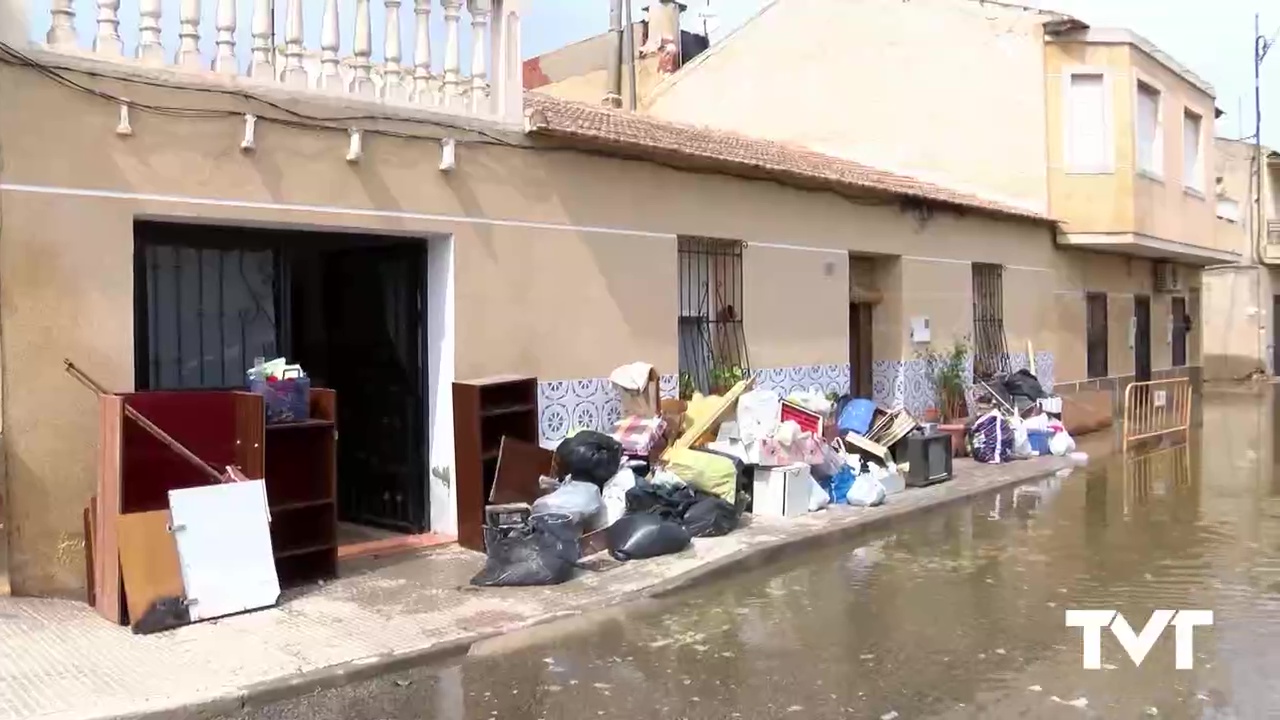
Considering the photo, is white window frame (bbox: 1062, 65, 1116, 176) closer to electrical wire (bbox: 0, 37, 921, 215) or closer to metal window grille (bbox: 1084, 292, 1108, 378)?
metal window grille (bbox: 1084, 292, 1108, 378)

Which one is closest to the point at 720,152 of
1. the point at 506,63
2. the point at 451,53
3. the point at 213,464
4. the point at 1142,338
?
the point at 506,63

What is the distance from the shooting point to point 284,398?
7.18 m

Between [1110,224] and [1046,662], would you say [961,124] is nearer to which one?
[1110,224]

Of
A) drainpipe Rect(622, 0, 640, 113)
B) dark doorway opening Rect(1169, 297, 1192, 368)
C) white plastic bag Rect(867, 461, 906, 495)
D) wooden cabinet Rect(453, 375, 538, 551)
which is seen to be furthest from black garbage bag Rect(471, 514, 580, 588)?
dark doorway opening Rect(1169, 297, 1192, 368)

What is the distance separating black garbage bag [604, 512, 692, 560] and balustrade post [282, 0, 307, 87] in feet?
12.5

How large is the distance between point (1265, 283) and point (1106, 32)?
17896 mm

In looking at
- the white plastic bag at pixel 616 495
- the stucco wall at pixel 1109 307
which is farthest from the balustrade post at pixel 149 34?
the stucco wall at pixel 1109 307

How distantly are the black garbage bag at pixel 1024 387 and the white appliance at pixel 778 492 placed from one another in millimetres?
6192

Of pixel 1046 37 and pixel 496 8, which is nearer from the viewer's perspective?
pixel 496 8

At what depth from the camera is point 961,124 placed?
17547mm

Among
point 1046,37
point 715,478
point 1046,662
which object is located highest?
point 1046,37

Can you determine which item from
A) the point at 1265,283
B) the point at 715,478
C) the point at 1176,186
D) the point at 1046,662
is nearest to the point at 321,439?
the point at 715,478

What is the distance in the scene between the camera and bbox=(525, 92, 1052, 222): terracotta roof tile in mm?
9461

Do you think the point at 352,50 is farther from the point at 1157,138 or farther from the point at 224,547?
the point at 1157,138
